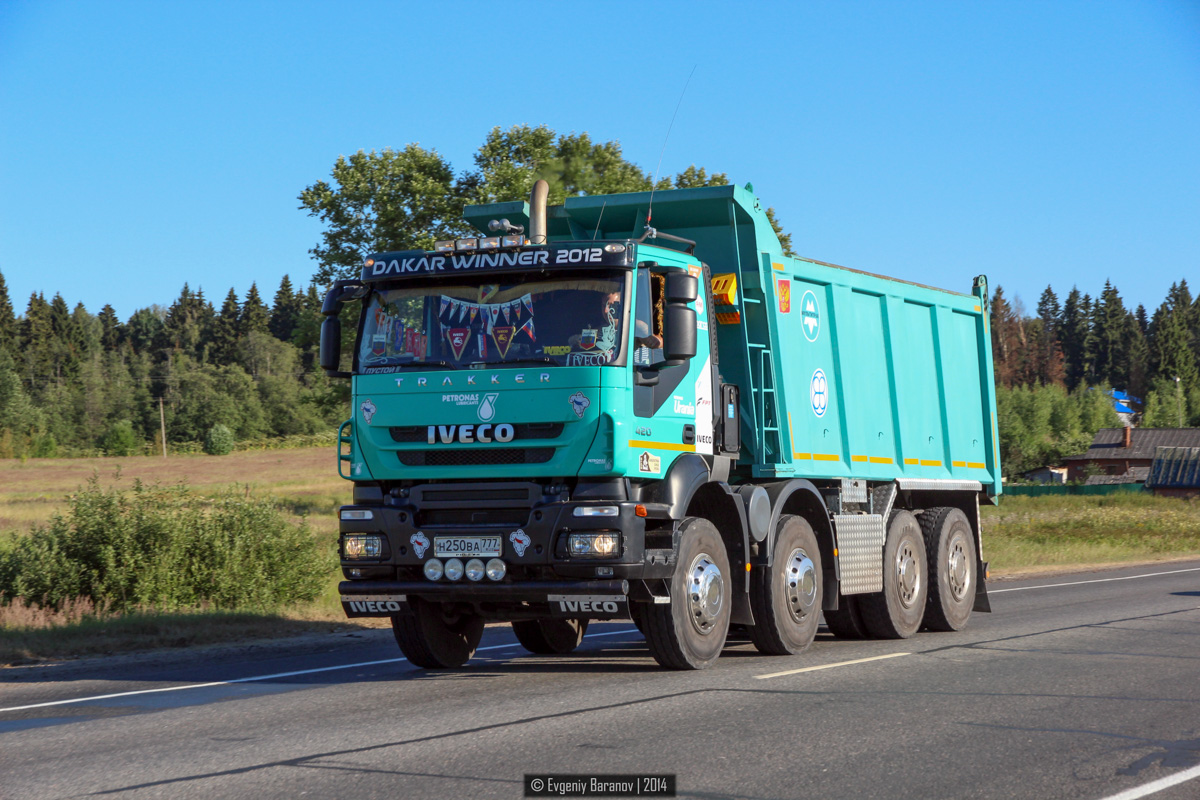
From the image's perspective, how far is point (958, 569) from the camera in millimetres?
14047

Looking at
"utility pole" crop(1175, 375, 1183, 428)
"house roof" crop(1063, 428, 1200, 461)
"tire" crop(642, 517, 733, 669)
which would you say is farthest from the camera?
"utility pole" crop(1175, 375, 1183, 428)

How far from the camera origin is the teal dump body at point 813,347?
1098 centimetres

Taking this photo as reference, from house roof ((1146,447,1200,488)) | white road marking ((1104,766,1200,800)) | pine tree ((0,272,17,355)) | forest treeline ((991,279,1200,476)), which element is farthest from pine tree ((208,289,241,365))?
white road marking ((1104,766,1200,800))

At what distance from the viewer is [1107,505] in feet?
206

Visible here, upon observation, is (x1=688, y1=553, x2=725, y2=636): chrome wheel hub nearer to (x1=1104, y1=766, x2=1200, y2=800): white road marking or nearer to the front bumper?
the front bumper

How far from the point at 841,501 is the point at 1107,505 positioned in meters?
56.4

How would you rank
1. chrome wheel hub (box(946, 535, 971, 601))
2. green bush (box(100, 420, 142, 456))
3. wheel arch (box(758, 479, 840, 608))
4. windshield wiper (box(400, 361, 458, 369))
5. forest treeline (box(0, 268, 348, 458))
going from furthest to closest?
1. forest treeline (box(0, 268, 348, 458))
2. green bush (box(100, 420, 142, 456))
3. chrome wheel hub (box(946, 535, 971, 601))
4. wheel arch (box(758, 479, 840, 608))
5. windshield wiper (box(400, 361, 458, 369))

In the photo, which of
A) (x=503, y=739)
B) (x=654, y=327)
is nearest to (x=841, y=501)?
(x=654, y=327)

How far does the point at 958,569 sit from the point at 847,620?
6.58 feet

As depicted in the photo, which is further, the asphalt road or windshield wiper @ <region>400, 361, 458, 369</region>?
windshield wiper @ <region>400, 361, 458, 369</region>

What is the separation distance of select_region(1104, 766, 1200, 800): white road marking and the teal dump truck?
12.3 feet

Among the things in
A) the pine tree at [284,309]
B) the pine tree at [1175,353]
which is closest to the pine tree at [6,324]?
the pine tree at [284,309]

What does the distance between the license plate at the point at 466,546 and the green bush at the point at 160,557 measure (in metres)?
7.20

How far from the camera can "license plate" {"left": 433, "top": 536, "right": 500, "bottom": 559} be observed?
29.0 ft
